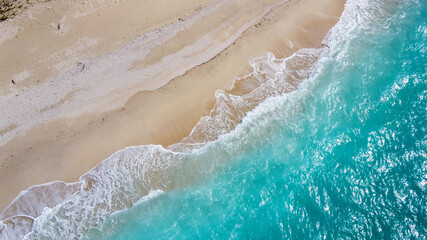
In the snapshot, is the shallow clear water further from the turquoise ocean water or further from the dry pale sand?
the dry pale sand

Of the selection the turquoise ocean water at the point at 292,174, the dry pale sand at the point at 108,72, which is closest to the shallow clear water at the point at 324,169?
the turquoise ocean water at the point at 292,174

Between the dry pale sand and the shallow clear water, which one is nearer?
the shallow clear water

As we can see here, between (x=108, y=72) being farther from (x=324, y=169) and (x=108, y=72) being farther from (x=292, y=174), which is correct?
(x=324, y=169)

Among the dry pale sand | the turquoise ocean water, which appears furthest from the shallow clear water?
the dry pale sand

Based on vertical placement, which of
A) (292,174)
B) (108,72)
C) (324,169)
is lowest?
(324,169)

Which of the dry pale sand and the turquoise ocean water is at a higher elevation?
the dry pale sand

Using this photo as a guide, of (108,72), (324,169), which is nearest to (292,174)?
(324,169)

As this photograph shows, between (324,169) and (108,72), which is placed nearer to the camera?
(324,169)

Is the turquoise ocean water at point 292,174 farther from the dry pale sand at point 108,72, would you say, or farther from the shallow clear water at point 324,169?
the dry pale sand at point 108,72
